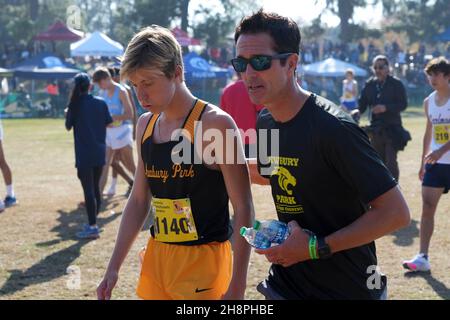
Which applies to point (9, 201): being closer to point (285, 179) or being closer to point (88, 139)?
point (88, 139)

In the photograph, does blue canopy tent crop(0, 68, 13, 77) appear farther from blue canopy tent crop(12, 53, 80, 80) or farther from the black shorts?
the black shorts

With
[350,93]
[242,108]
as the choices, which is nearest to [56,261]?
[242,108]

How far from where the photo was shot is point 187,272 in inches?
123

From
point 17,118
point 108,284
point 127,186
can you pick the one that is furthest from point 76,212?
point 17,118

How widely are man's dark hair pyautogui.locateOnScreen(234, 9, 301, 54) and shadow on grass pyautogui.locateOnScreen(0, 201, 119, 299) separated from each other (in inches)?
157

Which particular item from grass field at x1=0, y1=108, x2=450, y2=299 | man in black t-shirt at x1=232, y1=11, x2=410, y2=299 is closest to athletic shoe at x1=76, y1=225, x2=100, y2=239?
grass field at x1=0, y1=108, x2=450, y2=299

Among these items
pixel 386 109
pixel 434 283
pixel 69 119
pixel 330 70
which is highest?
pixel 69 119

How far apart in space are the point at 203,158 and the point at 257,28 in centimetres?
68

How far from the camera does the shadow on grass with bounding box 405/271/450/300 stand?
5605 millimetres

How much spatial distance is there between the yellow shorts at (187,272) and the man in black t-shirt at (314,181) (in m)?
0.32

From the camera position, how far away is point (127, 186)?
1133 cm

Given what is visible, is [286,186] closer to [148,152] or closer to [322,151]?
[322,151]

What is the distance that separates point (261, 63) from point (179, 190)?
0.78m

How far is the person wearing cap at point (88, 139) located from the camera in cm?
771
